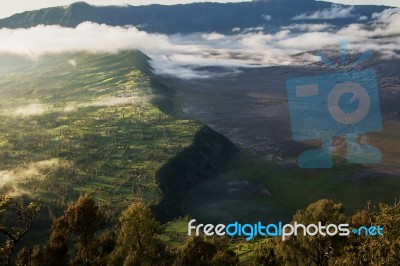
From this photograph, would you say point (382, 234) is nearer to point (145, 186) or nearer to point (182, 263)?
point (182, 263)

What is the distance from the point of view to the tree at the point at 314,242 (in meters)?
62.6

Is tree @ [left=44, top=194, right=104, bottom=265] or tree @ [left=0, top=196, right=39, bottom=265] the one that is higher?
tree @ [left=0, top=196, right=39, bottom=265]

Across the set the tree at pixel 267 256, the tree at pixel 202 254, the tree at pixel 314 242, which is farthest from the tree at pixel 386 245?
the tree at pixel 267 256

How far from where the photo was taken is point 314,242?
64.2 metres

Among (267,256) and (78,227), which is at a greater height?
(78,227)

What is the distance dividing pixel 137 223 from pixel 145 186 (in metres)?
124

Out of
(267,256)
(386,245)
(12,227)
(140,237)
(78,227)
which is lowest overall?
(267,256)

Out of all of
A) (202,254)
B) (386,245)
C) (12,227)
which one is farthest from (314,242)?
(12,227)

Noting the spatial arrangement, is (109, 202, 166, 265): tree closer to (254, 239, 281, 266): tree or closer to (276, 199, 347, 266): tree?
(276, 199, 347, 266): tree

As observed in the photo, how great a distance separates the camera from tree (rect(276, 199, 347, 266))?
6258cm

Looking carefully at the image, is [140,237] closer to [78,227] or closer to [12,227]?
[78,227]

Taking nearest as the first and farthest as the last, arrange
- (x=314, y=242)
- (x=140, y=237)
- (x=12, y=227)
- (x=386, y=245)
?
(x=386, y=245) < (x=12, y=227) < (x=314, y=242) < (x=140, y=237)

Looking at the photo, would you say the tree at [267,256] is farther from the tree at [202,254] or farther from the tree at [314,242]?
the tree at [314,242]

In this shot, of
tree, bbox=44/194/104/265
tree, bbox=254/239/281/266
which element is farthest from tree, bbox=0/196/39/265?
tree, bbox=254/239/281/266
